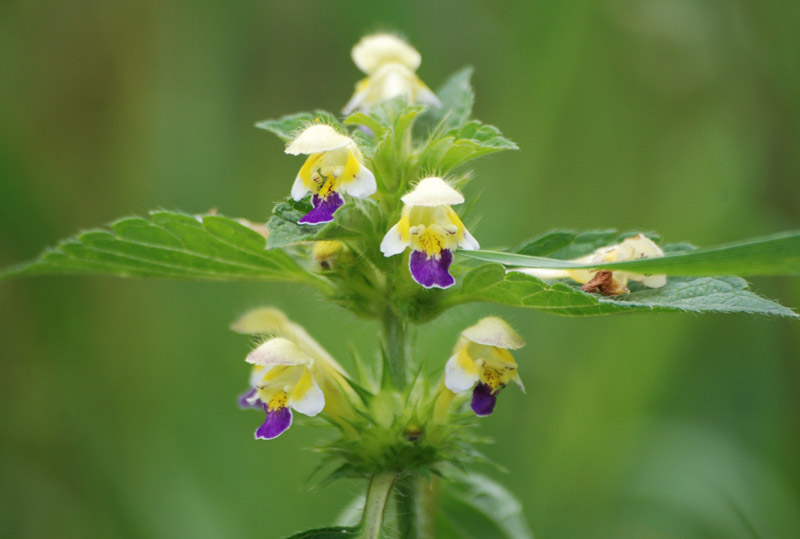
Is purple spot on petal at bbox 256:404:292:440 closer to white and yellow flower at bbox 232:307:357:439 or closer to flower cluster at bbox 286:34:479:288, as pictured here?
white and yellow flower at bbox 232:307:357:439

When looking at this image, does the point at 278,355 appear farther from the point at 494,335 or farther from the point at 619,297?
the point at 619,297

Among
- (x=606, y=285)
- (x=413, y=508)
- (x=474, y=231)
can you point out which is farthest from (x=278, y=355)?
(x=474, y=231)

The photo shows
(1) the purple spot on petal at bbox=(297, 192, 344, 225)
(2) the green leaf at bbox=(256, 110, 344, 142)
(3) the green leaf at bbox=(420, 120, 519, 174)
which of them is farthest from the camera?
(2) the green leaf at bbox=(256, 110, 344, 142)

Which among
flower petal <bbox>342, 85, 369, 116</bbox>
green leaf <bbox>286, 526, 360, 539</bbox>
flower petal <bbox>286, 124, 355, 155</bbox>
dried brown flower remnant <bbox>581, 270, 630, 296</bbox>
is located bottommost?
green leaf <bbox>286, 526, 360, 539</bbox>

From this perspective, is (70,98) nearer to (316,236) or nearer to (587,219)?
(587,219)

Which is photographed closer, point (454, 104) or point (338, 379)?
point (338, 379)

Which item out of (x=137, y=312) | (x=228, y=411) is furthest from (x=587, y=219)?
(x=137, y=312)

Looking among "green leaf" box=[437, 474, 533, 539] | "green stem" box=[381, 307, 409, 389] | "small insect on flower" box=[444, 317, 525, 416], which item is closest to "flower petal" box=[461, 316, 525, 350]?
"small insect on flower" box=[444, 317, 525, 416]

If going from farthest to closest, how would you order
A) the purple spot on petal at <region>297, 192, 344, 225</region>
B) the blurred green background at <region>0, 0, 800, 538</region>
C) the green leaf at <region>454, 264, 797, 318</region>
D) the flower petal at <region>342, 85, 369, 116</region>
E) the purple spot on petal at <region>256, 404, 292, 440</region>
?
the blurred green background at <region>0, 0, 800, 538</region>
the flower petal at <region>342, 85, 369, 116</region>
the purple spot on petal at <region>256, 404, 292, 440</region>
the purple spot on petal at <region>297, 192, 344, 225</region>
the green leaf at <region>454, 264, 797, 318</region>
